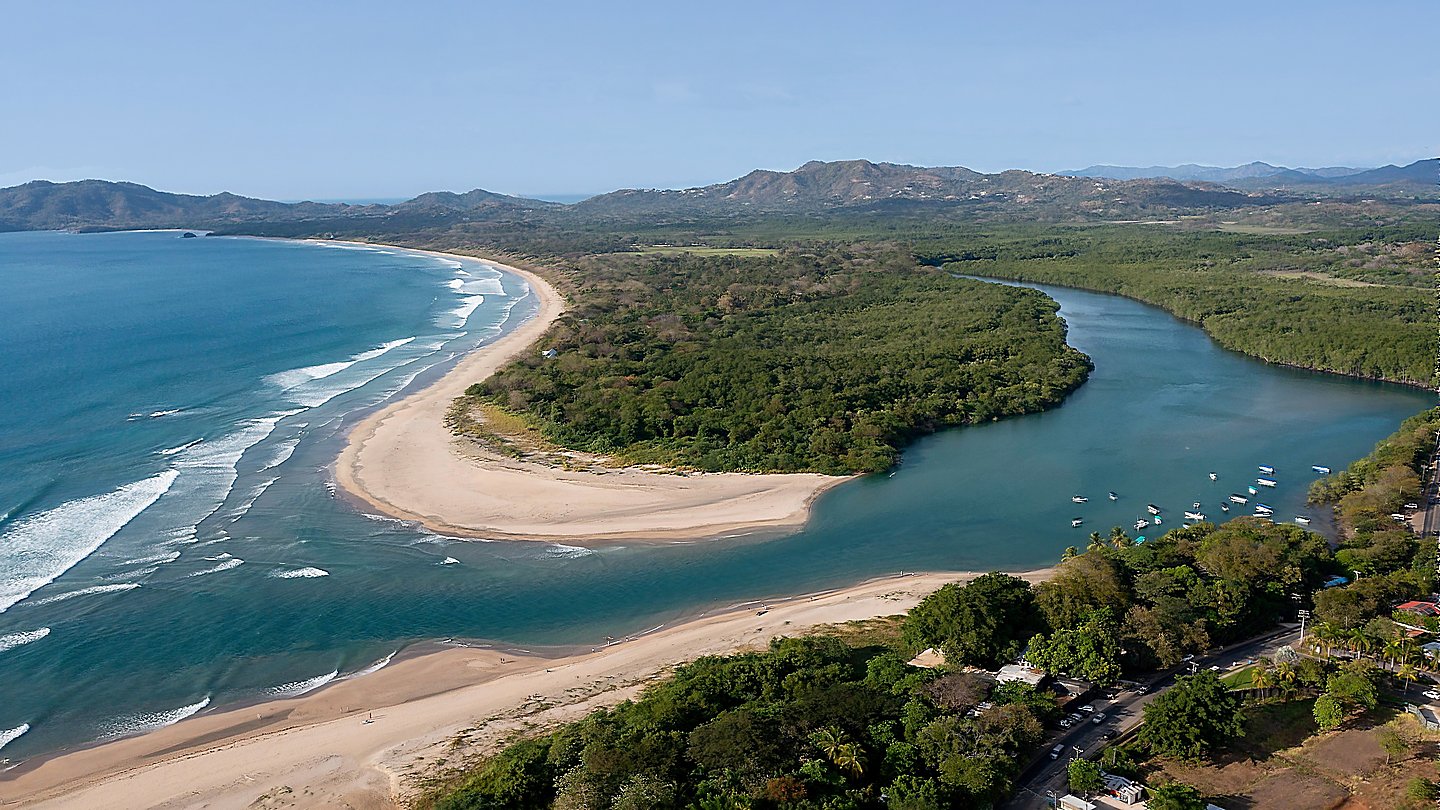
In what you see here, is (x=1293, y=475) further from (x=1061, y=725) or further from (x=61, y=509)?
(x=61, y=509)

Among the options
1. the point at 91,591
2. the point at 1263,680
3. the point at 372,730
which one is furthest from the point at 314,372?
the point at 1263,680

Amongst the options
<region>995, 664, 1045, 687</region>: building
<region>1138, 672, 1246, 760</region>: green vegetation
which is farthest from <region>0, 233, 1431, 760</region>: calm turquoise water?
<region>1138, 672, 1246, 760</region>: green vegetation

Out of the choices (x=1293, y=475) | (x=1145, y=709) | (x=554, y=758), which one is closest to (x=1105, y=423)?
(x=1293, y=475)

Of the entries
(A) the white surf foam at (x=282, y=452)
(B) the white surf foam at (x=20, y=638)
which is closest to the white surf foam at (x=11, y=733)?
(B) the white surf foam at (x=20, y=638)

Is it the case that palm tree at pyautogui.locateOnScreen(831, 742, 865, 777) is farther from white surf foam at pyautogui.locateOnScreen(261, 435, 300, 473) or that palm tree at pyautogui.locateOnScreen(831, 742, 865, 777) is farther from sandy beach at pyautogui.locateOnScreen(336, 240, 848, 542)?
white surf foam at pyautogui.locateOnScreen(261, 435, 300, 473)

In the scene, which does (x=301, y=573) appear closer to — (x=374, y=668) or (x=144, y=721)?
(x=374, y=668)

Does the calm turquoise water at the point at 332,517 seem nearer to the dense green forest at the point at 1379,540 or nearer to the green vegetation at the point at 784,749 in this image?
the dense green forest at the point at 1379,540
